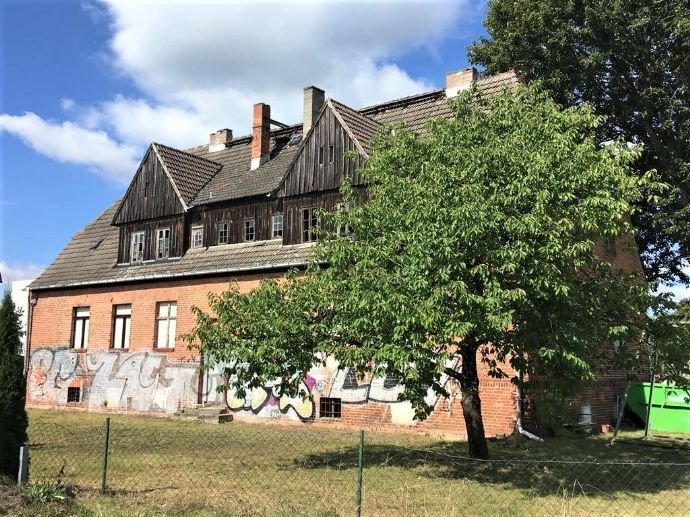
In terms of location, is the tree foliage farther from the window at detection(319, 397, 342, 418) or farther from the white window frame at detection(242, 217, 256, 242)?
the white window frame at detection(242, 217, 256, 242)

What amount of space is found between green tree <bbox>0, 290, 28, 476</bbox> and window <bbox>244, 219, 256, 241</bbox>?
12895mm

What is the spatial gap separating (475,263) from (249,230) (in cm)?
1478

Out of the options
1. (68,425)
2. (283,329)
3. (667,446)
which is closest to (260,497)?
(283,329)

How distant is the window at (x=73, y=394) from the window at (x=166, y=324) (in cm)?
464

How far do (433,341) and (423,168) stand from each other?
109 inches

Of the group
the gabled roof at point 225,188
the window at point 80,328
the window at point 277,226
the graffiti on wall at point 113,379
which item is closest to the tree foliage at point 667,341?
the gabled roof at point 225,188

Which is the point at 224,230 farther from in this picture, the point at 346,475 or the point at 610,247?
the point at 346,475

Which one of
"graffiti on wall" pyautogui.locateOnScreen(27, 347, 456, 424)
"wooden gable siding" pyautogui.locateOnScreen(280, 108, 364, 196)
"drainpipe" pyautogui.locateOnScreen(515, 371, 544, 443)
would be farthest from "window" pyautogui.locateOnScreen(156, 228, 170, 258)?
"drainpipe" pyautogui.locateOnScreen(515, 371, 544, 443)

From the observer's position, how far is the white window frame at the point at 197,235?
2480 cm

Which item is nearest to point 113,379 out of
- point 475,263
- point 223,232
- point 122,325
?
point 122,325

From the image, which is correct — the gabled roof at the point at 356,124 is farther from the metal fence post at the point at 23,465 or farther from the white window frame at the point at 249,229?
the metal fence post at the point at 23,465

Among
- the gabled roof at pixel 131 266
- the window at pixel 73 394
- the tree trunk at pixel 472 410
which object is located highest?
the gabled roof at pixel 131 266

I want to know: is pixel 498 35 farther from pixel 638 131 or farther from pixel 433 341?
pixel 433 341

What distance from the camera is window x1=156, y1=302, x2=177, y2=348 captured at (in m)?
23.8
